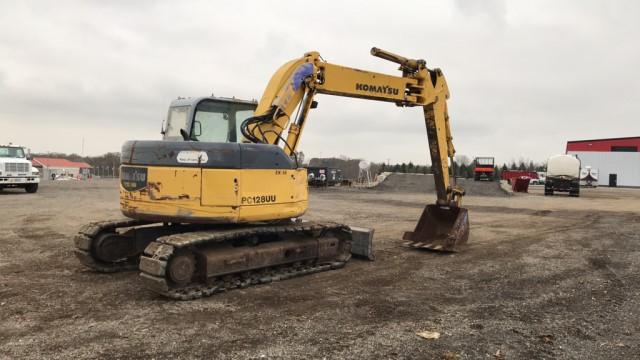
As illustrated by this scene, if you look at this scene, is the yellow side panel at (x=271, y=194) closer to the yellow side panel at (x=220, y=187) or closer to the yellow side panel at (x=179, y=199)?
the yellow side panel at (x=220, y=187)

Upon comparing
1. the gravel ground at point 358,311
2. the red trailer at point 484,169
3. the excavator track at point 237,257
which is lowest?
the gravel ground at point 358,311

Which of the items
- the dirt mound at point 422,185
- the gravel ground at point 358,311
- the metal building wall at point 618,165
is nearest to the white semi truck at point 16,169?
the gravel ground at point 358,311

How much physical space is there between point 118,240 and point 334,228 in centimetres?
373

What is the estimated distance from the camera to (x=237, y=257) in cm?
706

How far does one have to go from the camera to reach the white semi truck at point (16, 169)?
24402mm

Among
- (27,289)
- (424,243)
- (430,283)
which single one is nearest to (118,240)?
(27,289)

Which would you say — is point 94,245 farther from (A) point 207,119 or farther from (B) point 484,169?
(B) point 484,169

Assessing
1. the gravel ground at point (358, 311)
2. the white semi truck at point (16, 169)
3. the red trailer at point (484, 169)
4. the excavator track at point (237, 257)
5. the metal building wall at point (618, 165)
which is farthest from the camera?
the metal building wall at point (618, 165)

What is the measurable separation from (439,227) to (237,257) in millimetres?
6014

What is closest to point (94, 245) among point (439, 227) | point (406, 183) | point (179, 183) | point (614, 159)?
point (179, 183)

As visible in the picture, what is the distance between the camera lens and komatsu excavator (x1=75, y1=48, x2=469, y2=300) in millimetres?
6812

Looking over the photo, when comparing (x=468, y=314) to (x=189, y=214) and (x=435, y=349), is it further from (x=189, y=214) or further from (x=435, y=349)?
(x=189, y=214)

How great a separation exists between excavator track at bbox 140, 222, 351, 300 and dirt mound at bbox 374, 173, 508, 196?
96.3 feet

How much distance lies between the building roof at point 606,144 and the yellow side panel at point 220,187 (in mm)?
74092
